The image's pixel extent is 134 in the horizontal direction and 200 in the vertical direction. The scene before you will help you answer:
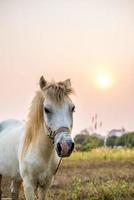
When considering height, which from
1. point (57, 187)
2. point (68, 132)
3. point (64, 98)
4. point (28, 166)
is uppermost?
point (64, 98)

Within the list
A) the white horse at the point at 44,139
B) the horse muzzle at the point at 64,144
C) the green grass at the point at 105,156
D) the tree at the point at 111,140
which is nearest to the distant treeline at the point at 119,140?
the tree at the point at 111,140

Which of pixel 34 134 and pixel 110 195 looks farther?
pixel 110 195

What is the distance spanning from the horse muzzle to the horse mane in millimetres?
498

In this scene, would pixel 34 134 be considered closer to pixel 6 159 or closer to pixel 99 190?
pixel 6 159

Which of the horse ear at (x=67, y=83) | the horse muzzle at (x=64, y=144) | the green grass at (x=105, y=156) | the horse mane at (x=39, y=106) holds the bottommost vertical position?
the green grass at (x=105, y=156)

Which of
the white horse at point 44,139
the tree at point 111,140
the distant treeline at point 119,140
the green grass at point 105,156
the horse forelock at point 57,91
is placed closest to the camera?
the white horse at point 44,139

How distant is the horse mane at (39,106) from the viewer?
20.1ft

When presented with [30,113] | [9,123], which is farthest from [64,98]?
[9,123]

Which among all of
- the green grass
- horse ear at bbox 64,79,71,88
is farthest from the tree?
horse ear at bbox 64,79,71,88

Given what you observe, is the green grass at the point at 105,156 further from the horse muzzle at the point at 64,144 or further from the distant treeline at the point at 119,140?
the distant treeline at the point at 119,140

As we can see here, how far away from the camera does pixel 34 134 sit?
21.6 feet

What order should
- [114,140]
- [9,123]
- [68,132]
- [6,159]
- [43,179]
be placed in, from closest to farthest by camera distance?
[68,132]
[43,179]
[6,159]
[9,123]
[114,140]

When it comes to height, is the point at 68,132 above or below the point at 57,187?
above

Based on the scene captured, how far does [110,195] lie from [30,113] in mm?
2937
